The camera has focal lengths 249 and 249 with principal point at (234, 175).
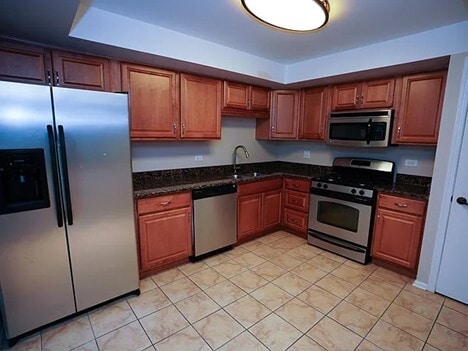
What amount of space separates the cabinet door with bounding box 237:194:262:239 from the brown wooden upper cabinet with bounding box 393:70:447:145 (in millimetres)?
1785

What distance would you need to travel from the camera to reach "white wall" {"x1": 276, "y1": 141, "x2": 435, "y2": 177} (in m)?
2.81

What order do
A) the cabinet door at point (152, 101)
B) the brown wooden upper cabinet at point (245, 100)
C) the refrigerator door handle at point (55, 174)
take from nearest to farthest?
the refrigerator door handle at point (55, 174)
the cabinet door at point (152, 101)
the brown wooden upper cabinet at point (245, 100)

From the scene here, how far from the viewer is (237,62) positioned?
9.05 feet

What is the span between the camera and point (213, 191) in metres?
2.86

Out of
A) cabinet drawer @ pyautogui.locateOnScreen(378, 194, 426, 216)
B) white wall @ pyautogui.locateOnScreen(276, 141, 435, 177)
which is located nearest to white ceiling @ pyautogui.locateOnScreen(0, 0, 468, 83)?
white wall @ pyautogui.locateOnScreen(276, 141, 435, 177)

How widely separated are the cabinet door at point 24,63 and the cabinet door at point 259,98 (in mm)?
2197

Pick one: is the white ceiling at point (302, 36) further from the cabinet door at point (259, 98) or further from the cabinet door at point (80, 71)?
the cabinet door at point (259, 98)

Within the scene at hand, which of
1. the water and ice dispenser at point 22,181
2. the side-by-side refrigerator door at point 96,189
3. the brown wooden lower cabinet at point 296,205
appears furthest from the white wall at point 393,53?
the water and ice dispenser at point 22,181

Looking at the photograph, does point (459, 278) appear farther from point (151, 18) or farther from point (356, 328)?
point (151, 18)

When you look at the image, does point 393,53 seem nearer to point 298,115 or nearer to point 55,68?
point 298,115

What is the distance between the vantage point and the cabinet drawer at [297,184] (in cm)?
340

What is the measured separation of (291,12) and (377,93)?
179 cm

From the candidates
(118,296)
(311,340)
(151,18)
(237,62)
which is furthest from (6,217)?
(237,62)

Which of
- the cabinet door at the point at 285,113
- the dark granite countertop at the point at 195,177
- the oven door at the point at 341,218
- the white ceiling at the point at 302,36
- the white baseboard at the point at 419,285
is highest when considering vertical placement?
the white ceiling at the point at 302,36
